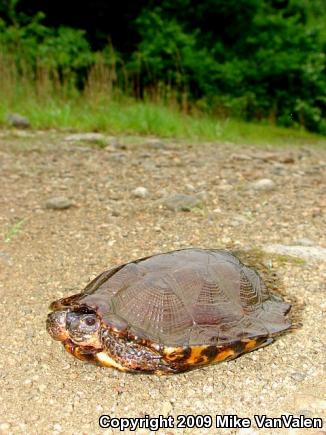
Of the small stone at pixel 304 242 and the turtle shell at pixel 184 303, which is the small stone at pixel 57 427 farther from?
the small stone at pixel 304 242

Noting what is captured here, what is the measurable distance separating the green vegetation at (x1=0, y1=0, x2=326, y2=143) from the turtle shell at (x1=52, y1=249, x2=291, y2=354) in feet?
22.1

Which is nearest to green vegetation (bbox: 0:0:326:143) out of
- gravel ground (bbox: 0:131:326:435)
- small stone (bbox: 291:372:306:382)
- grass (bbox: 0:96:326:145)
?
grass (bbox: 0:96:326:145)

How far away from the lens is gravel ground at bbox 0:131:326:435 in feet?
7.97

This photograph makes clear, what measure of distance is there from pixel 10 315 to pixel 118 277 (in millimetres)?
755

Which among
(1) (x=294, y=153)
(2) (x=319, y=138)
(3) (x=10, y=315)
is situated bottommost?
(2) (x=319, y=138)

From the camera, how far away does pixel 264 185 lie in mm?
5145

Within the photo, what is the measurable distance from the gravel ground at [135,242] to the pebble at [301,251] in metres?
0.09

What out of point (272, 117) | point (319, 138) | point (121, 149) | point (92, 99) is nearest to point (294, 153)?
point (121, 149)

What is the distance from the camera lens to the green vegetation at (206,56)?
1043 cm

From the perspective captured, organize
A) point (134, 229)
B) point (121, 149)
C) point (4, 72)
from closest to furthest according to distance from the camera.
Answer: point (134, 229)
point (121, 149)
point (4, 72)

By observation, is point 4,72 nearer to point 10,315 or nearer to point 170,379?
point 10,315

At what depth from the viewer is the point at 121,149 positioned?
21.7 ft

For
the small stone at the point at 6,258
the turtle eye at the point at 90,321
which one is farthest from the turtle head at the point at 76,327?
the small stone at the point at 6,258

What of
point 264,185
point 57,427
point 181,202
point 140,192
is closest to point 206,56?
point 264,185
